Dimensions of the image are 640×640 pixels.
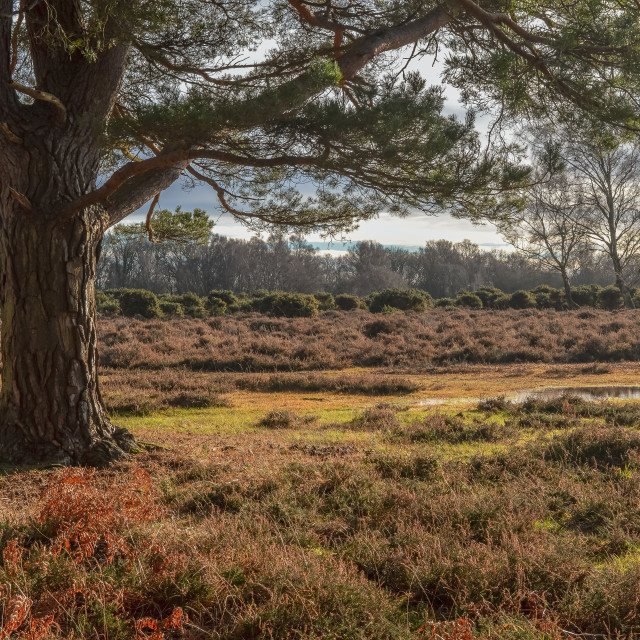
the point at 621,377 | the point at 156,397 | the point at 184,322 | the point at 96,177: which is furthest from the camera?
the point at 184,322

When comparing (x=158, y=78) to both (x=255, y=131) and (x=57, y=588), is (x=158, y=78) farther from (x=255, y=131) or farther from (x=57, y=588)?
(x=57, y=588)

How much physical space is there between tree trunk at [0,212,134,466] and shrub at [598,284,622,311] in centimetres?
3355

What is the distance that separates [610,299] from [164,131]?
112 feet

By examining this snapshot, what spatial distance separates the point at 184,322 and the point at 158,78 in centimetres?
1808

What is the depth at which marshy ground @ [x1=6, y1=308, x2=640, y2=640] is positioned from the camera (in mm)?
2832

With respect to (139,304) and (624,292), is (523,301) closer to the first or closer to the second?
(624,292)

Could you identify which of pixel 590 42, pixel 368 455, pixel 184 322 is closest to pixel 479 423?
pixel 368 455

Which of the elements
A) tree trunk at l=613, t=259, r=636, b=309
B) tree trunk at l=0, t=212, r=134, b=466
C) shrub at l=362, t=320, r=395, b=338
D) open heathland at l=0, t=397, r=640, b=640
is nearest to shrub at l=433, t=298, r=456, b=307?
tree trunk at l=613, t=259, r=636, b=309

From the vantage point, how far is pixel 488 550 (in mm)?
3520

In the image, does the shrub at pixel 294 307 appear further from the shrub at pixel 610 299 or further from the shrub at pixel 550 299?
the shrub at pixel 610 299

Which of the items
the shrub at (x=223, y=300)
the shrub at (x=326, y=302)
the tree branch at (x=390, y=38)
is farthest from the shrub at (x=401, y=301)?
the tree branch at (x=390, y=38)

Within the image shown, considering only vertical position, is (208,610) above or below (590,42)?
below

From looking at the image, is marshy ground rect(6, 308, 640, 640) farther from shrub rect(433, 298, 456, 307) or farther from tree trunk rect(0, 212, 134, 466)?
shrub rect(433, 298, 456, 307)

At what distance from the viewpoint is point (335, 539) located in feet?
13.2
